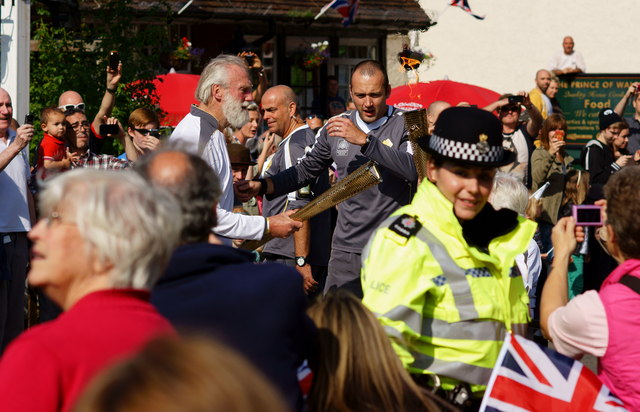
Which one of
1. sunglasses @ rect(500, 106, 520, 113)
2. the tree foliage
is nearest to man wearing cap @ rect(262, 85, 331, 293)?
the tree foliage

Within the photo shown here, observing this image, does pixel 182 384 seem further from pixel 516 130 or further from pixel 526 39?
pixel 526 39

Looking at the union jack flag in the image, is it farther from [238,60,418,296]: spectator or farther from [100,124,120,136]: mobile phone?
[100,124,120,136]: mobile phone

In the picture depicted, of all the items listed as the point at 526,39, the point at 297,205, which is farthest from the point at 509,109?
the point at 526,39

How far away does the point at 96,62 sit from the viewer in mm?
11453

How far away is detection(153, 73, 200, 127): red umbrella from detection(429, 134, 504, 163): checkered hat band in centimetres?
900

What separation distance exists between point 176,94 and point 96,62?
168 cm

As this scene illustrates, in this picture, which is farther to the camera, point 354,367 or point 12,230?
point 12,230

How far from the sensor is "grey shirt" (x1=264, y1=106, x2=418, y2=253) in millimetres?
6574

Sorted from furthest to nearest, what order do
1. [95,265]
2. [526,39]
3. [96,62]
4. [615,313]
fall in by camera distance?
1. [526,39]
2. [96,62]
3. [615,313]
4. [95,265]

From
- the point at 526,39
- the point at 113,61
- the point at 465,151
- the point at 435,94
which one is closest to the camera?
the point at 465,151

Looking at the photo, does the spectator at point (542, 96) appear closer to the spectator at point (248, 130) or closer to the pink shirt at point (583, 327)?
the spectator at point (248, 130)

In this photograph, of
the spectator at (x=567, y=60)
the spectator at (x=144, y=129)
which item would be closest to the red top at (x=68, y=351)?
the spectator at (x=144, y=129)

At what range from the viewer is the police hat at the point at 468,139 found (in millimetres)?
3762

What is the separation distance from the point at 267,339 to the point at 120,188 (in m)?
0.60
